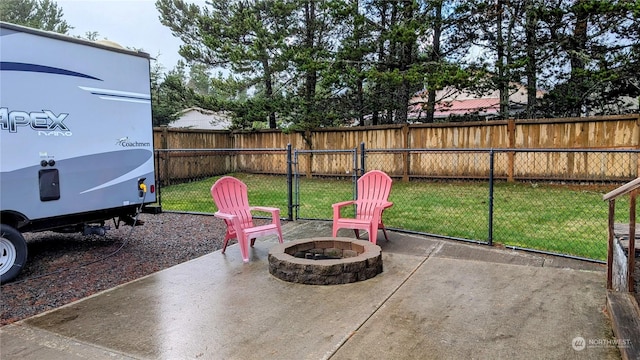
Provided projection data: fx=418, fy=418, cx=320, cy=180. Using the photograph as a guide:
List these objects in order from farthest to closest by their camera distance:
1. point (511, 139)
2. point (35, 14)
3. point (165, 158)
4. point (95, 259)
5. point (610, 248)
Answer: point (35, 14) → point (165, 158) → point (511, 139) → point (95, 259) → point (610, 248)

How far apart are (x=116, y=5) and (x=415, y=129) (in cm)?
1117

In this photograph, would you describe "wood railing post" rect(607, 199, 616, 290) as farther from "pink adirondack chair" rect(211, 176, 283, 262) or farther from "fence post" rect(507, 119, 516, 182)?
"fence post" rect(507, 119, 516, 182)

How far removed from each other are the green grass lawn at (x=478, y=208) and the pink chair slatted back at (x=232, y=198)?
1782 mm

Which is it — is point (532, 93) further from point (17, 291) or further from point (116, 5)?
point (116, 5)

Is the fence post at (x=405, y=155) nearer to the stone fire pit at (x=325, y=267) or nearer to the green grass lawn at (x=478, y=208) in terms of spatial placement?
the green grass lawn at (x=478, y=208)

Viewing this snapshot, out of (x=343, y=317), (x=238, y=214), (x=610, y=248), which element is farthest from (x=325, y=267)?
(x=610, y=248)

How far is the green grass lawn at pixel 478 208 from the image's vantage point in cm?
554

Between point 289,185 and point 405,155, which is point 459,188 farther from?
point 289,185

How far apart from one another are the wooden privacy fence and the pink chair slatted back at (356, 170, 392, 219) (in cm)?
160

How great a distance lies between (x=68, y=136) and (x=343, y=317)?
3516mm

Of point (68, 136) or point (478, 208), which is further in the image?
point (478, 208)

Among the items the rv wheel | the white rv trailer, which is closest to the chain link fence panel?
the white rv trailer

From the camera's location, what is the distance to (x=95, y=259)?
488 centimetres

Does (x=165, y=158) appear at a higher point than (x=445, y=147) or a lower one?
lower
